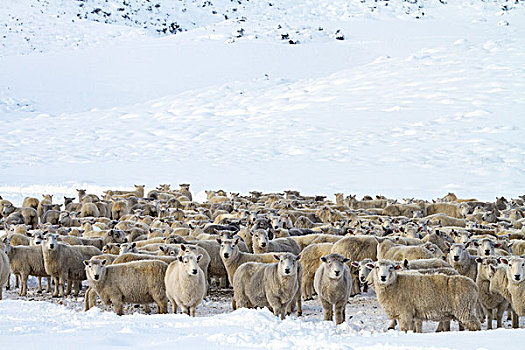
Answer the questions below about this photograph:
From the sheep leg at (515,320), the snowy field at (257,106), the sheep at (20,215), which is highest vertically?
the snowy field at (257,106)

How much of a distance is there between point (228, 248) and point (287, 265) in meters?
1.89

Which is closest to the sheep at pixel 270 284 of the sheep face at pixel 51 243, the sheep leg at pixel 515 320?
the sheep leg at pixel 515 320

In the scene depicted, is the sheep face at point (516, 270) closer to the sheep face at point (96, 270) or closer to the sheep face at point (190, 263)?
the sheep face at point (190, 263)

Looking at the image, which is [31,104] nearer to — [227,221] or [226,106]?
[226,106]

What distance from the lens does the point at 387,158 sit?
3978 centimetres

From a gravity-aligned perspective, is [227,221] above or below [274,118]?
below

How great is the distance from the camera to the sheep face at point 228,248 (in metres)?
12.8

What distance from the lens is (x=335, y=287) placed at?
444 inches

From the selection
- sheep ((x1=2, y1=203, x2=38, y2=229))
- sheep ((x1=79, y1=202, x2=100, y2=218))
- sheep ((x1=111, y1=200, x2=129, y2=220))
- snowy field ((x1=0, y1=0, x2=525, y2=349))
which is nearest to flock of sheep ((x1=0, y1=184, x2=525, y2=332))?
snowy field ((x1=0, y1=0, x2=525, y2=349))

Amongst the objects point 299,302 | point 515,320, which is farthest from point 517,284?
point 299,302

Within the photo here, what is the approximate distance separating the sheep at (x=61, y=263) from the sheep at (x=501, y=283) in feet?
26.7

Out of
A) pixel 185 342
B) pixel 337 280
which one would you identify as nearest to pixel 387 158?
pixel 337 280

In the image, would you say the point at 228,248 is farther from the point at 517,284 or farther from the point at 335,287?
the point at 517,284

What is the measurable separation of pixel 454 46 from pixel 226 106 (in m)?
21.7
